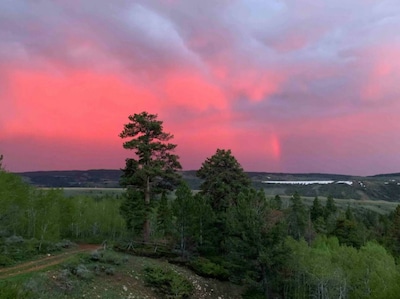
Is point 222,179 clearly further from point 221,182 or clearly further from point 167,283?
point 167,283

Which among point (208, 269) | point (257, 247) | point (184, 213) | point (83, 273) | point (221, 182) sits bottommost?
point (208, 269)

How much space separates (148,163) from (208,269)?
15.1 m

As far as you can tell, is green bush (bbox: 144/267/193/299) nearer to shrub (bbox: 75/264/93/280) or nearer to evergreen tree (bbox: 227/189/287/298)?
shrub (bbox: 75/264/93/280)

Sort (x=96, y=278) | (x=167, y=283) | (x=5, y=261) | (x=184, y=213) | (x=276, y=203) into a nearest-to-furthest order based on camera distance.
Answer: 1. (x=96, y=278)
2. (x=5, y=261)
3. (x=167, y=283)
4. (x=184, y=213)
5. (x=276, y=203)

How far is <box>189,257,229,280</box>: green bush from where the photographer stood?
42375 mm

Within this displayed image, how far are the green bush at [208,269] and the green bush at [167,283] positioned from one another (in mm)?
5729

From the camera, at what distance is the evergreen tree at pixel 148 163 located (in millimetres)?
47281

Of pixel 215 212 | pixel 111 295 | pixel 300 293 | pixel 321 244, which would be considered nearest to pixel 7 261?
pixel 111 295

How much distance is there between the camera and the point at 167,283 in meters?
35.3

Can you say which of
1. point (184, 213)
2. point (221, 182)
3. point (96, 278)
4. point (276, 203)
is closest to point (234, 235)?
point (184, 213)

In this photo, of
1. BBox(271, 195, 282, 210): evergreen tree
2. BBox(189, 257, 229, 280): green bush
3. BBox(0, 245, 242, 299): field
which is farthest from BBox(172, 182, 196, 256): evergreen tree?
BBox(271, 195, 282, 210): evergreen tree

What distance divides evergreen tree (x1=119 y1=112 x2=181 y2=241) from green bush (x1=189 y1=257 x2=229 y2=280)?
26.9ft

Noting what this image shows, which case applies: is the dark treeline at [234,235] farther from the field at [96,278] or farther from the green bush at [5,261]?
the green bush at [5,261]

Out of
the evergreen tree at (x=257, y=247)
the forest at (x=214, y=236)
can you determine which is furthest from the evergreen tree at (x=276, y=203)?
the evergreen tree at (x=257, y=247)
